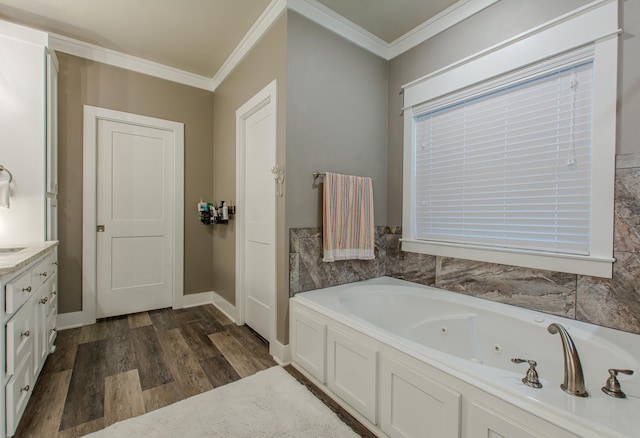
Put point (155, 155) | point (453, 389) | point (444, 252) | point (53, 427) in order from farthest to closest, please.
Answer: point (155, 155) < point (444, 252) < point (53, 427) < point (453, 389)

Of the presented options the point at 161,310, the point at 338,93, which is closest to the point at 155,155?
the point at 161,310

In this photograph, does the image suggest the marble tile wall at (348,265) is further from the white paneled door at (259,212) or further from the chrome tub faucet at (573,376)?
the chrome tub faucet at (573,376)

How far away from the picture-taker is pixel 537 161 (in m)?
1.80

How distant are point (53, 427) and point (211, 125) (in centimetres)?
301

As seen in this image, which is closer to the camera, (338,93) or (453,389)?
(453,389)

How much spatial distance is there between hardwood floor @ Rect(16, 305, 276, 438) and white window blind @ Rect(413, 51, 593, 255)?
6.19 ft

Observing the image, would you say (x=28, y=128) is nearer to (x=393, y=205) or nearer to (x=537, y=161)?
(x=393, y=205)

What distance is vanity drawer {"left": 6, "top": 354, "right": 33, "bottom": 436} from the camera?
1293mm

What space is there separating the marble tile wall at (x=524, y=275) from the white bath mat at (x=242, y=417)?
0.68 m

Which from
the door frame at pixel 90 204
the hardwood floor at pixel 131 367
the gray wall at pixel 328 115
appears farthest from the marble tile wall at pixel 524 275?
the door frame at pixel 90 204

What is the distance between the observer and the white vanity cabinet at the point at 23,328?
1277 millimetres

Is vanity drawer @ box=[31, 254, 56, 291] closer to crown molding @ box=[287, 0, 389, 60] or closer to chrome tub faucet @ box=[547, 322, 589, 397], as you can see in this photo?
crown molding @ box=[287, 0, 389, 60]

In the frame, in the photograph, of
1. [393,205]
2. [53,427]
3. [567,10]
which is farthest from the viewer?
[393,205]

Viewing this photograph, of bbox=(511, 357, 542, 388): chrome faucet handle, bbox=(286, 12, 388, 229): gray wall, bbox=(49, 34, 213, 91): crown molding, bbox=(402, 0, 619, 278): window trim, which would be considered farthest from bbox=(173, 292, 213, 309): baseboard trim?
bbox=(511, 357, 542, 388): chrome faucet handle
